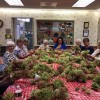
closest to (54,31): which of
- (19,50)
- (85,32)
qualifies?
(85,32)

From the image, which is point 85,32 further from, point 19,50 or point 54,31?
point 19,50

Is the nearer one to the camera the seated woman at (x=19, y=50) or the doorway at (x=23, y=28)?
the seated woman at (x=19, y=50)

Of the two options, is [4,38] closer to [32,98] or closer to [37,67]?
[37,67]

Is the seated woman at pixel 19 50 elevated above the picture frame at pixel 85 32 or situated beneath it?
situated beneath

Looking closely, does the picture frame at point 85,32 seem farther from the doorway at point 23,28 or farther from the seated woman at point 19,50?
the seated woman at point 19,50

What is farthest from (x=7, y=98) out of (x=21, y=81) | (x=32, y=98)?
(x=21, y=81)

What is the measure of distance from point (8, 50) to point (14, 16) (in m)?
4.23

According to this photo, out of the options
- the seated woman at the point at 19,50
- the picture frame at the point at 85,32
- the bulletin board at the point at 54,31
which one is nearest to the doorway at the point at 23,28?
the bulletin board at the point at 54,31

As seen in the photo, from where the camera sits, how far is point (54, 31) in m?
8.18

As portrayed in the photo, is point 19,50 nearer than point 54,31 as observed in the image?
Yes

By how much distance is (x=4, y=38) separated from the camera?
25.7 ft

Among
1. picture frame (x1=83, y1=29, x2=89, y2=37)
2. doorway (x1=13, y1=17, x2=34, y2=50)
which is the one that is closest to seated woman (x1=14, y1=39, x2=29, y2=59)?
doorway (x1=13, y1=17, x2=34, y2=50)

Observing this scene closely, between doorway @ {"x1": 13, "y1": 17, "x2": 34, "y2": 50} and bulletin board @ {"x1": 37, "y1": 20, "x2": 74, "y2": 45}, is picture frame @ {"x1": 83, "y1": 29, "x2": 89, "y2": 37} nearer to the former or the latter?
bulletin board @ {"x1": 37, "y1": 20, "x2": 74, "y2": 45}

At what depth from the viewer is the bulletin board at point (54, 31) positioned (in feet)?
26.5
